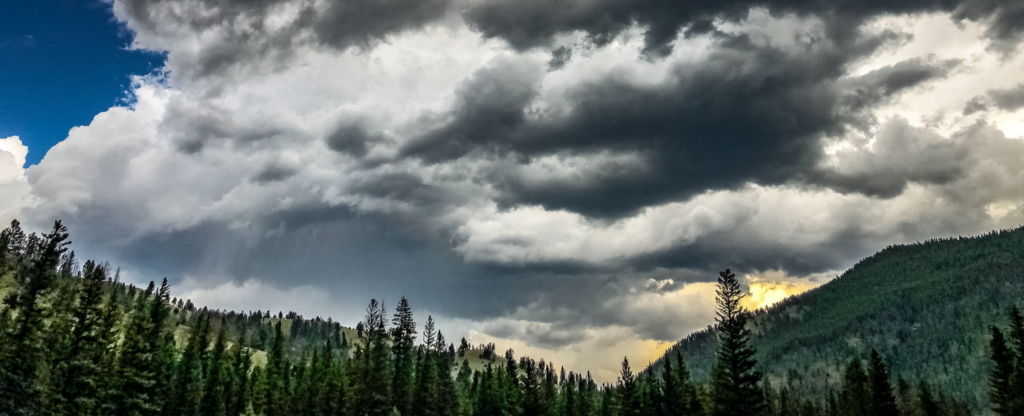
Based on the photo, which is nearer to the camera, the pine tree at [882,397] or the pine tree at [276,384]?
the pine tree at [882,397]

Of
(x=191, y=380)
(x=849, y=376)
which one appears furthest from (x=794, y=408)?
(x=191, y=380)

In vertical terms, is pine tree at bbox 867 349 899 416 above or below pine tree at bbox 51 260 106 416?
below

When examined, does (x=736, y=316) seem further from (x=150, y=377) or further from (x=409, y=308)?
(x=150, y=377)

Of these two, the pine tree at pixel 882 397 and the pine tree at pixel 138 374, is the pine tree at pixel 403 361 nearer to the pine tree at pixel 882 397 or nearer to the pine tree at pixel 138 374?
the pine tree at pixel 138 374

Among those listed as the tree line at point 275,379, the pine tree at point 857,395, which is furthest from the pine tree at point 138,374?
the pine tree at point 857,395

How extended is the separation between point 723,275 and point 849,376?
6164cm

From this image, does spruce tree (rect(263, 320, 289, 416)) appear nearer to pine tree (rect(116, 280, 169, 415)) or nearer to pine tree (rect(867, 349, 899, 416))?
pine tree (rect(116, 280, 169, 415))

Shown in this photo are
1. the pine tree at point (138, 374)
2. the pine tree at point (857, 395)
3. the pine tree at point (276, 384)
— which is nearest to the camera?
the pine tree at point (138, 374)

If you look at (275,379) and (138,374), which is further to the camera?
(275,379)

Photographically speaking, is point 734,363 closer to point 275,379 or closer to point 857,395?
point 857,395

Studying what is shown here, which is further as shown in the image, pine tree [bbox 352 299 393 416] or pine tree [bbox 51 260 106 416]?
pine tree [bbox 352 299 393 416]


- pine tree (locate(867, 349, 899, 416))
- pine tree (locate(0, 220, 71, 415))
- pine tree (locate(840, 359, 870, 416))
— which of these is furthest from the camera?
pine tree (locate(840, 359, 870, 416))

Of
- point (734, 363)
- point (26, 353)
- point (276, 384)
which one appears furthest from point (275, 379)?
point (734, 363)

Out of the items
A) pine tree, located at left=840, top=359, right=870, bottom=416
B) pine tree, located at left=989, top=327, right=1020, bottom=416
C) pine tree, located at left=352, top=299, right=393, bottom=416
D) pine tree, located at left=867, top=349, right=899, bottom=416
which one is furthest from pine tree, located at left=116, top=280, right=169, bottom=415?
pine tree, located at left=989, top=327, right=1020, bottom=416
